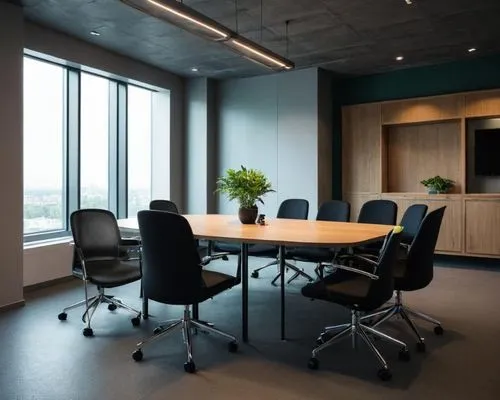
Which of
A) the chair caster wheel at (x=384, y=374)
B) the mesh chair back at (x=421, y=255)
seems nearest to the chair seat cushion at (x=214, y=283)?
the chair caster wheel at (x=384, y=374)

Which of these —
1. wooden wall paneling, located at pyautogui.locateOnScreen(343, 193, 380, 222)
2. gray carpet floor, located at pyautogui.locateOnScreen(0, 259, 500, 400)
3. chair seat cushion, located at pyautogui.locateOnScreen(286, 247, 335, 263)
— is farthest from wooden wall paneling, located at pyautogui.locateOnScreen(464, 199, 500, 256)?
chair seat cushion, located at pyautogui.locateOnScreen(286, 247, 335, 263)

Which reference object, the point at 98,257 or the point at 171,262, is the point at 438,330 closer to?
the point at 171,262

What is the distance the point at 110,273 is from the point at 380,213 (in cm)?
282

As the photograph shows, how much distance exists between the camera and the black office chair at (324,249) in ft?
14.3

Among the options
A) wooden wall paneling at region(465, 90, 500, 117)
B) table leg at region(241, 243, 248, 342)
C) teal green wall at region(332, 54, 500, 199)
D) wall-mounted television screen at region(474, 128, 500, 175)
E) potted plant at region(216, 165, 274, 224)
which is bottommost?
table leg at region(241, 243, 248, 342)

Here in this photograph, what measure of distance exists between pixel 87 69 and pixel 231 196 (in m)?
2.99

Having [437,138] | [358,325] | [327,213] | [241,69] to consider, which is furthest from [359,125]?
[358,325]

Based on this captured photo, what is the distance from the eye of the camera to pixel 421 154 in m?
6.83

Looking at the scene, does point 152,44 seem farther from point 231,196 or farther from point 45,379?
point 45,379

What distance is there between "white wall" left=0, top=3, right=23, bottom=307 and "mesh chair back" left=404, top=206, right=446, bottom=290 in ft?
11.7

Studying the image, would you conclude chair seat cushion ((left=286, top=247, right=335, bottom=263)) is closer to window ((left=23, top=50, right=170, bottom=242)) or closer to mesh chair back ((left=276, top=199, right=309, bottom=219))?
mesh chair back ((left=276, top=199, right=309, bottom=219))

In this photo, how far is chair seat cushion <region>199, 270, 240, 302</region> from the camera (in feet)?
9.25

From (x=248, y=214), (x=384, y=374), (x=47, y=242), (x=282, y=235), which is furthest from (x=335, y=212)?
(x=47, y=242)

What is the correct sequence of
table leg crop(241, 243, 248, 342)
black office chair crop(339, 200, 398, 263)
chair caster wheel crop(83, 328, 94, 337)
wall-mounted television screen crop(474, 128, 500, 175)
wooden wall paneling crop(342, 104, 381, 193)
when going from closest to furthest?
table leg crop(241, 243, 248, 342)
chair caster wheel crop(83, 328, 94, 337)
black office chair crop(339, 200, 398, 263)
wall-mounted television screen crop(474, 128, 500, 175)
wooden wall paneling crop(342, 104, 381, 193)
